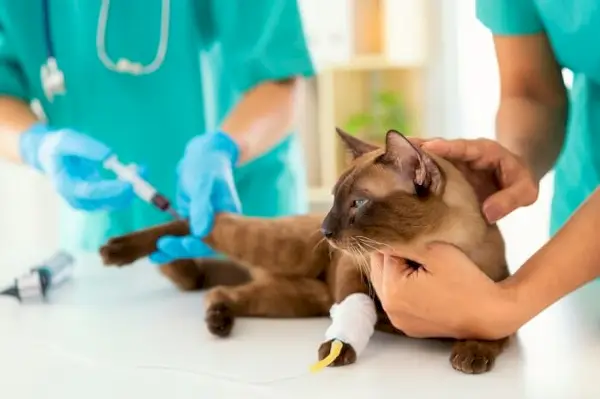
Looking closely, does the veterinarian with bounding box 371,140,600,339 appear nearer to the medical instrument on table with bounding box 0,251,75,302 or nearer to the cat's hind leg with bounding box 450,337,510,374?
the cat's hind leg with bounding box 450,337,510,374

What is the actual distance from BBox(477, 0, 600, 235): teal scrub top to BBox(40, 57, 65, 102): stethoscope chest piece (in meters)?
0.62

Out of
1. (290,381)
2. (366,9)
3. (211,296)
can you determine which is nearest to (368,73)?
(366,9)

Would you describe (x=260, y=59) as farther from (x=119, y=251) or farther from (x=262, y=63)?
(x=119, y=251)

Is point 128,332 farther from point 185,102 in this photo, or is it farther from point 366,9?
point 366,9

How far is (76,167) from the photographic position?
1.04m

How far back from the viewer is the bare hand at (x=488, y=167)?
775mm

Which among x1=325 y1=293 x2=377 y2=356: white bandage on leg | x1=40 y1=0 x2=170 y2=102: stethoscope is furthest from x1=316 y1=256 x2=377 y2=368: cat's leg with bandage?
x1=40 y1=0 x2=170 y2=102: stethoscope

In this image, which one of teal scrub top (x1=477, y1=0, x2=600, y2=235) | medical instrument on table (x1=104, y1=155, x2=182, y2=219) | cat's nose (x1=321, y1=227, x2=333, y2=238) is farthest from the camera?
medical instrument on table (x1=104, y1=155, x2=182, y2=219)

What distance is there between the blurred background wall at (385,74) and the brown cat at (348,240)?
3.72 feet

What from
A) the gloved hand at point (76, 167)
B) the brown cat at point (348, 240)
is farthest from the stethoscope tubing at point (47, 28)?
the brown cat at point (348, 240)

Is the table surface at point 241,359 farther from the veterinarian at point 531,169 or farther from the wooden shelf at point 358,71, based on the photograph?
the wooden shelf at point 358,71

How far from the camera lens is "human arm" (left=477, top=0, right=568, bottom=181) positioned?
907 millimetres

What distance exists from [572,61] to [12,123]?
787 millimetres

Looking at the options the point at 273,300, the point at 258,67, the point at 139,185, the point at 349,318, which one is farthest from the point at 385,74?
the point at 349,318
